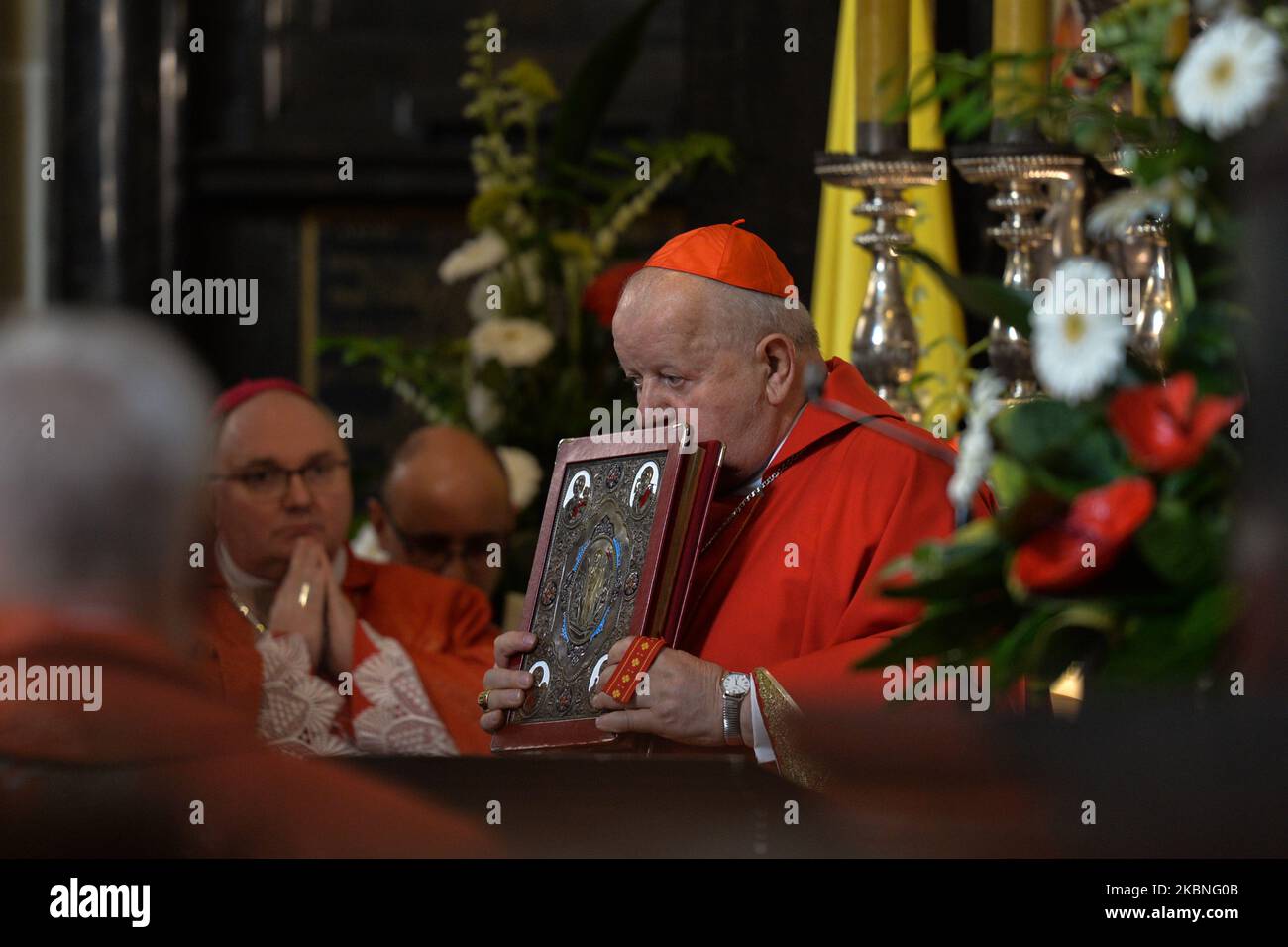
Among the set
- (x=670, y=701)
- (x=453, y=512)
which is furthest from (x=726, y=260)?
(x=453, y=512)

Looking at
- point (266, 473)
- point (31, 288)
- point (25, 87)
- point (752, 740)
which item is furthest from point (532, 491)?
point (25, 87)

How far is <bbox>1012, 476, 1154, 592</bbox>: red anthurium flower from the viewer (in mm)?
1358

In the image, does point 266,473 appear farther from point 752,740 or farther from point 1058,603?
point 1058,603

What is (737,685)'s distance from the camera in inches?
106

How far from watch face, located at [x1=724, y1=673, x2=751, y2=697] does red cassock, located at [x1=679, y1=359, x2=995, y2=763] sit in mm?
206

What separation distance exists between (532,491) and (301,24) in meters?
2.98

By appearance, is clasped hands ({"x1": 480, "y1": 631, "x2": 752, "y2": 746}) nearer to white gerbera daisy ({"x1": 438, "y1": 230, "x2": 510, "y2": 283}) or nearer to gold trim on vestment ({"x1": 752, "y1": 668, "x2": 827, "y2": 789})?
gold trim on vestment ({"x1": 752, "y1": 668, "x2": 827, "y2": 789})

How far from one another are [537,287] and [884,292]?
65.5 inches

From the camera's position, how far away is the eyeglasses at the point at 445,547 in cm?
454

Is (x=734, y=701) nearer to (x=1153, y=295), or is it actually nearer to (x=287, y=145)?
(x=1153, y=295)

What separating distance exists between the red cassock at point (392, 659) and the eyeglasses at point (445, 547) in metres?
0.39
